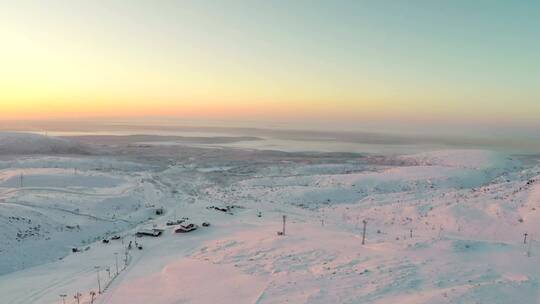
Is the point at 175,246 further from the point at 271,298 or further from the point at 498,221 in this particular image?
the point at 498,221

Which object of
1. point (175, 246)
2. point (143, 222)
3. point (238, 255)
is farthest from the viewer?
point (143, 222)

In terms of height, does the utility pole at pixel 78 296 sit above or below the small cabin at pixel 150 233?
above

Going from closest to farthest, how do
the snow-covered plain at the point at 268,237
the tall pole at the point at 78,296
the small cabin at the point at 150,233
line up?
the tall pole at the point at 78,296 → the snow-covered plain at the point at 268,237 → the small cabin at the point at 150,233

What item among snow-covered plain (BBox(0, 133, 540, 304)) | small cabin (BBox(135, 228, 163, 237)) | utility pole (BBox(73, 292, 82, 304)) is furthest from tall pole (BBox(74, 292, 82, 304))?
small cabin (BBox(135, 228, 163, 237))

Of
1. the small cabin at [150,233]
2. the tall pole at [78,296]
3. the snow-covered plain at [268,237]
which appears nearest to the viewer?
the tall pole at [78,296]

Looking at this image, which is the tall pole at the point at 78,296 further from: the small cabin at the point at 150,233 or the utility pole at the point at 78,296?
the small cabin at the point at 150,233

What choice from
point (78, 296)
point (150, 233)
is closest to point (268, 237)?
point (150, 233)

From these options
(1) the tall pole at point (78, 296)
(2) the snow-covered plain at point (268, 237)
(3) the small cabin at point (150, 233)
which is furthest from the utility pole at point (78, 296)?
(3) the small cabin at point (150, 233)

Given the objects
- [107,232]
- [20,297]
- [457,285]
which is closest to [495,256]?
[457,285]
